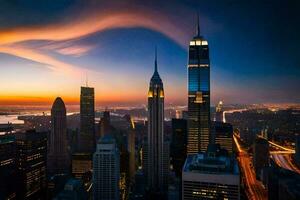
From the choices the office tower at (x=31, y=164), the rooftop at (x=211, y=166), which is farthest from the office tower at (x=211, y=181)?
the office tower at (x=31, y=164)

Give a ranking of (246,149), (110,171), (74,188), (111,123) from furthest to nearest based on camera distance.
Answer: (111,123) → (246,149) → (110,171) → (74,188)

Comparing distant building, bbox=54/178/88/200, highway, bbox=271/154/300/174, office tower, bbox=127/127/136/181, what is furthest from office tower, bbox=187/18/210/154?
distant building, bbox=54/178/88/200

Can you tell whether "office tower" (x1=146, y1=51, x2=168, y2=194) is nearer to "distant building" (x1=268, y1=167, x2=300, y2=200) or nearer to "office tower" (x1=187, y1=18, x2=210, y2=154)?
"office tower" (x1=187, y1=18, x2=210, y2=154)

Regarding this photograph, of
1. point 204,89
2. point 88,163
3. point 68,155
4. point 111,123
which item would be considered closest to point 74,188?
point 88,163

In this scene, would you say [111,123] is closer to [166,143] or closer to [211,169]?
[166,143]

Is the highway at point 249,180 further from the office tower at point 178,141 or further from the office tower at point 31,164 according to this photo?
the office tower at point 31,164

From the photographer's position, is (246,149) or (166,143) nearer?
(246,149)

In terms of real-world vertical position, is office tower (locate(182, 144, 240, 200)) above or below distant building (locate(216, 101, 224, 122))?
below
